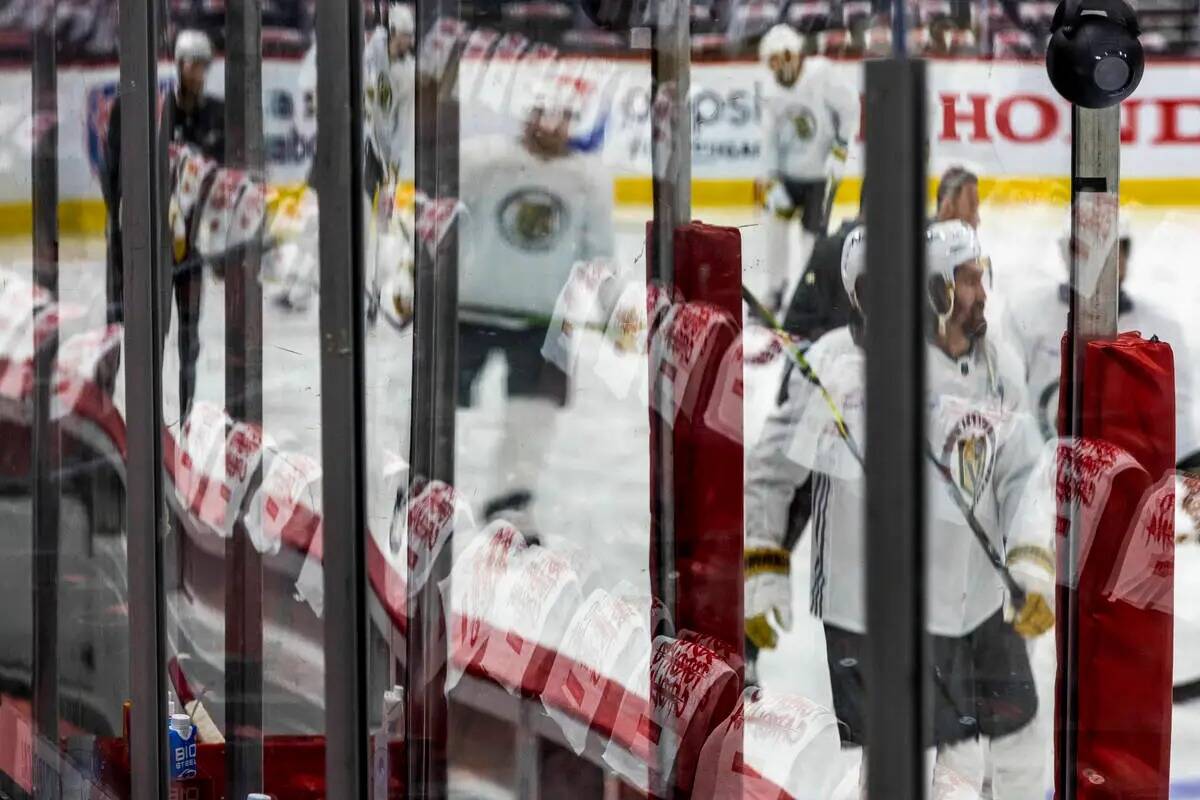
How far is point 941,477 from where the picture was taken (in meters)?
1.09

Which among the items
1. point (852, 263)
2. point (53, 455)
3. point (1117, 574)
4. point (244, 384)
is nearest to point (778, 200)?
point (852, 263)

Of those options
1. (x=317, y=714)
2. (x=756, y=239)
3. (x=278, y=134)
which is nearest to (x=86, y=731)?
(x=317, y=714)

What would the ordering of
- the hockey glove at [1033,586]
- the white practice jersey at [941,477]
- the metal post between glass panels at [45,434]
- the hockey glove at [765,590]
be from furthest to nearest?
the metal post between glass panels at [45,434], the hockey glove at [765,590], the hockey glove at [1033,586], the white practice jersey at [941,477]

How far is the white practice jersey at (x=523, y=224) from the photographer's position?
144cm

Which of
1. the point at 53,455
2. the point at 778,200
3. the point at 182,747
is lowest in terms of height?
the point at 182,747

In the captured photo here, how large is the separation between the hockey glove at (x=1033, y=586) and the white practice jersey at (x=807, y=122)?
0.30 meters

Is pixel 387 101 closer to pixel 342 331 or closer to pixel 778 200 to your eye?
pixel 342 331

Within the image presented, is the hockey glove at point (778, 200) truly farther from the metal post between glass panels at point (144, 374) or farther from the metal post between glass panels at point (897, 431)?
the metal post between glass panels at point (144, 374)

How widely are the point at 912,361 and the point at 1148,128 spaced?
0.39 m

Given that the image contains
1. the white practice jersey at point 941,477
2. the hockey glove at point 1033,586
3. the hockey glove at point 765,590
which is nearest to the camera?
the white practice jersey at point 941,477

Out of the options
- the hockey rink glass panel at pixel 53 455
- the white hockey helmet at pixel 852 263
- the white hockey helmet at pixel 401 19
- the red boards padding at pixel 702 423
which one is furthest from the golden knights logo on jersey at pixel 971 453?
the hockey rink glass panel at pixel 53 455

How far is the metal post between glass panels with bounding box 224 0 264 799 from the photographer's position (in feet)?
5.59

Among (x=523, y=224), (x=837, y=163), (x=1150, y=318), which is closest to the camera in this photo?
(x=837, y=163)

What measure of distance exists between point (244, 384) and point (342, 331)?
0.33 meters
